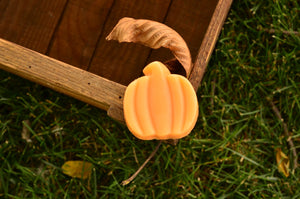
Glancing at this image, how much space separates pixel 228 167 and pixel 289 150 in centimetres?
26

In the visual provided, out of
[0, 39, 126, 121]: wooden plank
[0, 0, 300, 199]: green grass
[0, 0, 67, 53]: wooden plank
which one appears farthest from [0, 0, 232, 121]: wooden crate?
[0, 0, 300, 199]: green grass

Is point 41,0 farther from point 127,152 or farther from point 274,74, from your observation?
point 274,74

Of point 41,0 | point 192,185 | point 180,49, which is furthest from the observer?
point 192,185

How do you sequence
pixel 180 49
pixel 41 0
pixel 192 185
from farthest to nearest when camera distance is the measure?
pixel 192 185 < pixel 41 0 < pixel 180 49

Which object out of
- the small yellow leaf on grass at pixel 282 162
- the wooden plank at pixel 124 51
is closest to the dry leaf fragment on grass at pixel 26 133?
the wooden plank at pixel 124 51

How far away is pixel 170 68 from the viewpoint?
3.12ft

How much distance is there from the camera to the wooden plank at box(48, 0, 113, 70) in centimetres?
118

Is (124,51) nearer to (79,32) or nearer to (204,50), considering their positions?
(79,32)

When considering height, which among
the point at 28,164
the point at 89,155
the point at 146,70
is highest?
the point at 146,70

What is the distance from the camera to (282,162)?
1.40 meters

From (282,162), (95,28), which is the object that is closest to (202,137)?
(282,162)

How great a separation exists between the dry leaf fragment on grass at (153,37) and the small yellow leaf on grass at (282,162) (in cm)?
71

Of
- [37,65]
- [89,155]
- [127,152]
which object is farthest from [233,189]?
[37,65]

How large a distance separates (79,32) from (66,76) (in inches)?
11.1
